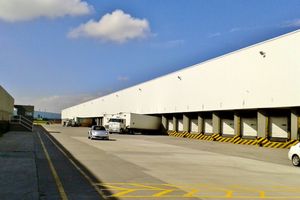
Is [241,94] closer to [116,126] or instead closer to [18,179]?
[116,126]

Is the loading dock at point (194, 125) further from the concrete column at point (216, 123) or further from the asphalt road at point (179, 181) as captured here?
the asphalt road at point (179, 181)

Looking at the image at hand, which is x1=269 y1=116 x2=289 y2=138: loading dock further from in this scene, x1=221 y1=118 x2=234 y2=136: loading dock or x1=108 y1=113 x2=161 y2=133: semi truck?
x1=108 y1=113 x2=161 y2=133: semi truck

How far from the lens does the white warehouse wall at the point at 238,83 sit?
120 ft

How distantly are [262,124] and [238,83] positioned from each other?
5482 millimetres

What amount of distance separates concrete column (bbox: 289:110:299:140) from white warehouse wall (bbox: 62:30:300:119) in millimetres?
1117

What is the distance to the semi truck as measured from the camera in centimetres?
6556

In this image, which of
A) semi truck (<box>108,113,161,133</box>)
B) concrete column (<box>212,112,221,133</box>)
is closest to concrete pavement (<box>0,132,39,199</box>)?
concrete column (<box>212,112,221,133</box>)

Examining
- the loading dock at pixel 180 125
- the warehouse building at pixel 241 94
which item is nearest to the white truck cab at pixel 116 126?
the warehouse building at pixel 241 94

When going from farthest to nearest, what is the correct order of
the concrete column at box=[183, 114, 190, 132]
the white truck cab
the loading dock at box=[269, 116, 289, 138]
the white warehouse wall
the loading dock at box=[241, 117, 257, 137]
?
the white truck cab < the concrete column at box=[183, 114, 190, 132] < the loading dock at box=[241, 117, 257, 137] < the loading dock at box=[269, 116, 289, 138] < the white warehouse wall

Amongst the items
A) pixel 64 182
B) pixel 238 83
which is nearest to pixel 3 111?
pixel 238 83

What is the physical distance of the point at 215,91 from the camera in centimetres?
4975

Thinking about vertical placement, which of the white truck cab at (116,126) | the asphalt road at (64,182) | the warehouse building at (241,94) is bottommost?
the asphalt road at (64,182)

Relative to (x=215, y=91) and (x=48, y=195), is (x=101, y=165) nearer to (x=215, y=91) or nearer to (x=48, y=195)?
(x=48, y=195)

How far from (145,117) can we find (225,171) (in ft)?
173
